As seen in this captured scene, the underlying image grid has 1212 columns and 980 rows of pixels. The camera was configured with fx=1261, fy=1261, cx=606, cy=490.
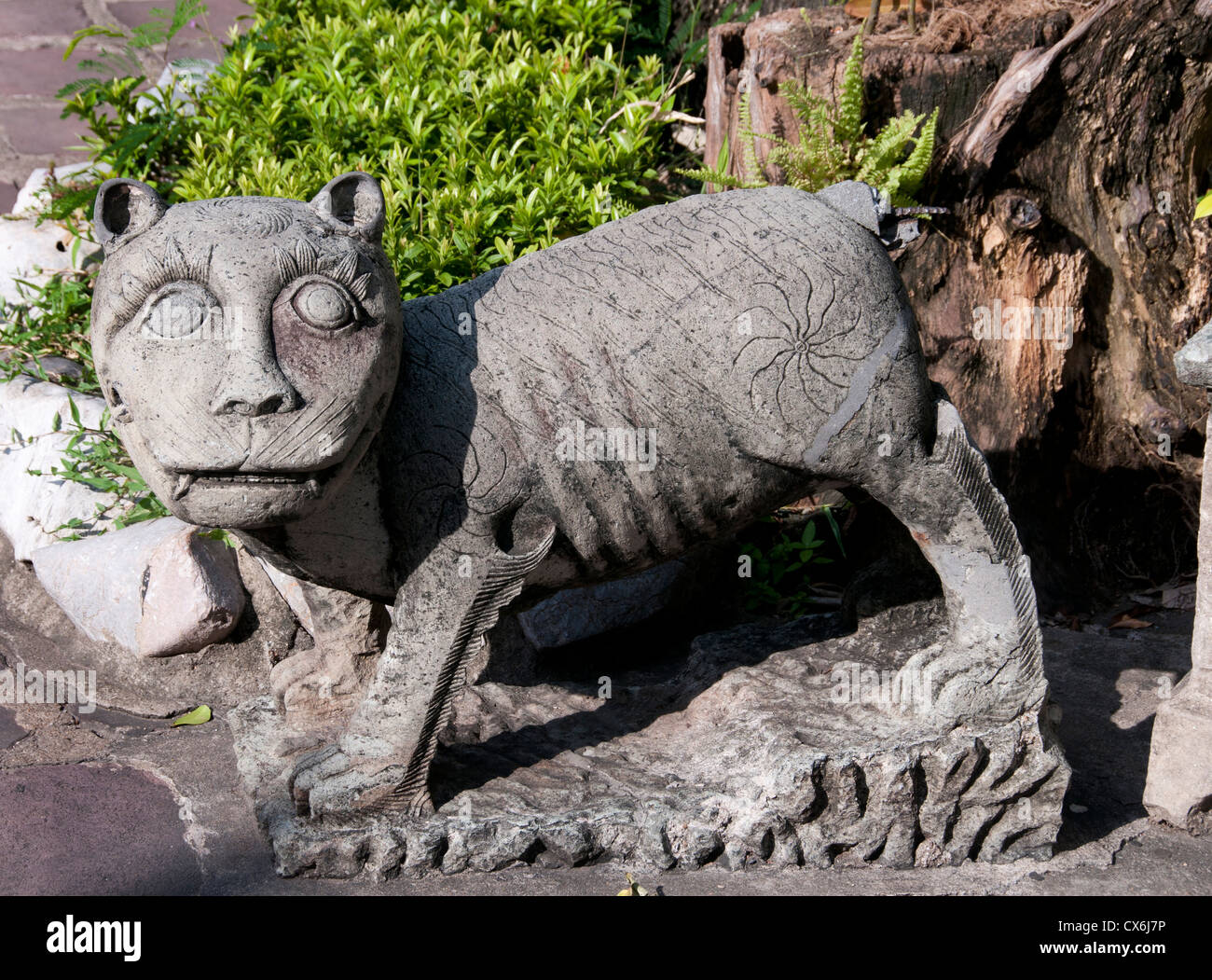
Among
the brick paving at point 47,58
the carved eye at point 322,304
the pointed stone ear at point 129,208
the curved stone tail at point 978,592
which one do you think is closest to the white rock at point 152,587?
the pointed stone ear at point 129,208

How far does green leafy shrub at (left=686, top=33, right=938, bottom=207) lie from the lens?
13.5 ft

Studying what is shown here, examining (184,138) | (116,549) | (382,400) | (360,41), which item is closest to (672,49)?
(360,41)

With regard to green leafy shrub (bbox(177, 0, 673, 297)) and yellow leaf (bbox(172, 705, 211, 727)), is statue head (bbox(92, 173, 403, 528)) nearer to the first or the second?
yellow leaf (bbox(172, 705, 211, 727))

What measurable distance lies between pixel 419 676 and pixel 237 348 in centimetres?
88

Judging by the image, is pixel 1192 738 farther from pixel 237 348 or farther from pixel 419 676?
pixel 237 348

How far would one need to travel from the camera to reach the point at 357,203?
266 cm

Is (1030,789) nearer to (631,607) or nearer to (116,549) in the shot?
(631,607)

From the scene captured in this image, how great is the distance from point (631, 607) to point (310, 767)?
1.51 metres

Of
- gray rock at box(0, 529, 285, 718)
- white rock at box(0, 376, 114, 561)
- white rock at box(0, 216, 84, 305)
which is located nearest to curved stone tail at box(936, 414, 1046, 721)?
gray rock at box(0, 529, 285, 718)

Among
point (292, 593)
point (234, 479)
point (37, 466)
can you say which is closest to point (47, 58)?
point (37, 466)

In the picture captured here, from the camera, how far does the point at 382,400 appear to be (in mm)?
2627

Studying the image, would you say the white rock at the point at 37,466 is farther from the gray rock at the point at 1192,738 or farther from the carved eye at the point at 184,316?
the gray rock at the point at 1192,738

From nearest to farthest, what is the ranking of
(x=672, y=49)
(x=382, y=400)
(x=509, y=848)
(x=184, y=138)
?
(x=382, y=400) < (x=509, y=848) < (x=184, y=138) < (x=672, y=49)

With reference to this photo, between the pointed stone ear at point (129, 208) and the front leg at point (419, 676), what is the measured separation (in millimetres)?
917
